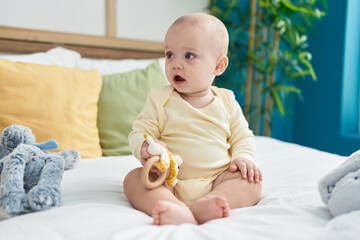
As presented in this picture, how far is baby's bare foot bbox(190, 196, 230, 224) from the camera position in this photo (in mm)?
807

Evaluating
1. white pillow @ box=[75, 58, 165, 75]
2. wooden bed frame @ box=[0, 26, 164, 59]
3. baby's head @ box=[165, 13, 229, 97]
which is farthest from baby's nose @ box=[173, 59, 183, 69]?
wooden bed frame @ box=[0, 26, 164, 59]

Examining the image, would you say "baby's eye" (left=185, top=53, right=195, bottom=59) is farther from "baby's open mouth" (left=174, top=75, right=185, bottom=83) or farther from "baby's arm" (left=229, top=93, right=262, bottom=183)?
"baby's arm" (left=229, top=93, right=262, bottom=183)

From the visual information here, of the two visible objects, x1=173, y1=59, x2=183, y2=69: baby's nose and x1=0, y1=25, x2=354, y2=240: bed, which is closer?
→ x1=0, y1=25, x2=354, y2=240: bed

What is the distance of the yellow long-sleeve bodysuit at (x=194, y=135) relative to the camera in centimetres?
100

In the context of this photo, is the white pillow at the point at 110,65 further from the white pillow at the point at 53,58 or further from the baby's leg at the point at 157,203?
the baby's leg at the point at 157,203

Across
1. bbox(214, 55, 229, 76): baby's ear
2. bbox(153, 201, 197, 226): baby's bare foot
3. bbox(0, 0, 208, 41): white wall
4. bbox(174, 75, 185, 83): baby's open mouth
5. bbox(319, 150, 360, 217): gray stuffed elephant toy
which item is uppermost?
bbox(0, 0, 208, 41): white wall

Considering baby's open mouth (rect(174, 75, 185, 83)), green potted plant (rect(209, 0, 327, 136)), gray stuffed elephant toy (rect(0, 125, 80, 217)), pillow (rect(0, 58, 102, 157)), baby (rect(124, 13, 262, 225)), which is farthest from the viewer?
green potted plant (rect(209, 0, 327, 136))

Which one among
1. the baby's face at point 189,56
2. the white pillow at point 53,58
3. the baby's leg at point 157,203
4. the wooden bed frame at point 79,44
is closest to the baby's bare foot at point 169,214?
the baby's leg at point 157,203

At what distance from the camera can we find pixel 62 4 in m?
1.95

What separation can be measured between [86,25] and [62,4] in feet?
0.57

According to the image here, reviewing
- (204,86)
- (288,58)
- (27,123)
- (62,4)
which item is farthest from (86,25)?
(288,58)

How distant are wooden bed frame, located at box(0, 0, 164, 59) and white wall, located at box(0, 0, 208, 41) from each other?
0.15ft

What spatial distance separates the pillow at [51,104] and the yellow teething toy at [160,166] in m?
0.60

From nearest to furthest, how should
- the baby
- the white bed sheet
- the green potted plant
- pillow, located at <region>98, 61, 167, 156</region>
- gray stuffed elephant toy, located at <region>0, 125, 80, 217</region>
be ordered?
the white bed sheet < gray stuffed elephant toy, located at <region>0, 125, 80, 217</region> < the baby < pillow, located at <region>98, 61, 167, 156</region> < the green potted plant
